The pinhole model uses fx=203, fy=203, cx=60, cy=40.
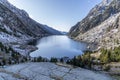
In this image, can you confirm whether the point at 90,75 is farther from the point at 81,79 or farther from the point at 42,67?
the point at 42,67

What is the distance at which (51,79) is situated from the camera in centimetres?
3750

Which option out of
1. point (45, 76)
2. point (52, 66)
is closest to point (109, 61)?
point (52, 66)

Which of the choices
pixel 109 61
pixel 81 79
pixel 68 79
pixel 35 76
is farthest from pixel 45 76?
pixel 109 61

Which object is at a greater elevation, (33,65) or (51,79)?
(33,65)

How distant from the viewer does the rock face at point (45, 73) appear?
38.5 metres

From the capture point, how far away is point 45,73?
1604 inches

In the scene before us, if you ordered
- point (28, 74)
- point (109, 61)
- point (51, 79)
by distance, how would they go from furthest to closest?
point (109, 61) < point (28, 74) < point (51, 79)

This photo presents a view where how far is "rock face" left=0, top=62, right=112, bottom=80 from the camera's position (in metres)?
38.5

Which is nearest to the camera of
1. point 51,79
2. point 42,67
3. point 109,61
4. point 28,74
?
point 51,79

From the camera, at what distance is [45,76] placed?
39062 mm

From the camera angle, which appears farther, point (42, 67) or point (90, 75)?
point (42, 67)

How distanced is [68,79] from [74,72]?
453 cm

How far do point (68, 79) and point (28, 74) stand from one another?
318 inches

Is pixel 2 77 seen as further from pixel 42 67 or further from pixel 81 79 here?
pixel 81 79
